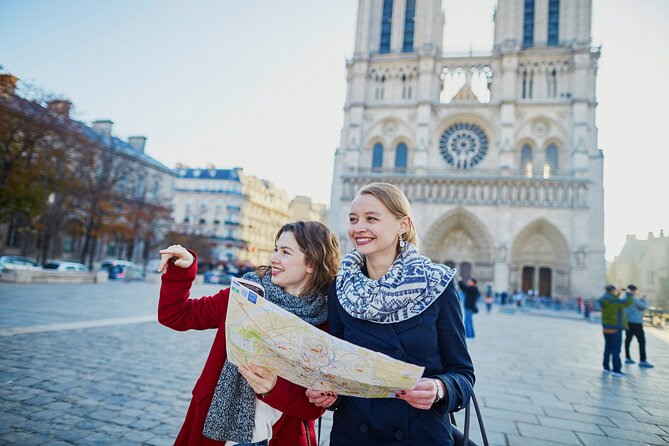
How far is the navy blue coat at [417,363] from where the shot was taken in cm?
157

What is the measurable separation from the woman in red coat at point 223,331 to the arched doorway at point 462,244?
27.4 m

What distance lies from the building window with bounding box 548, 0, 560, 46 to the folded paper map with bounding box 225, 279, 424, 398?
119 feet

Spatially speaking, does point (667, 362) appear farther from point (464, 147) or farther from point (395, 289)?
point (464, 147)

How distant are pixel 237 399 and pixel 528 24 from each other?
3728 cm

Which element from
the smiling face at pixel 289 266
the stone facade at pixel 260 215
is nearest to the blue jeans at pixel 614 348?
the smiling face at pixel 289 266

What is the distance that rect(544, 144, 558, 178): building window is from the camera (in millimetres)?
28492

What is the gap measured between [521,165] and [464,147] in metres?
4.54

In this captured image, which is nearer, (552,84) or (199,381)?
(199,381)

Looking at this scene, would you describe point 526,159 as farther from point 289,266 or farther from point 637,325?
point 289,266

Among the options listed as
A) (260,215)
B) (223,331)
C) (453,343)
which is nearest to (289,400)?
(223,331)

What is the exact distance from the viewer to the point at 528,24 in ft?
101

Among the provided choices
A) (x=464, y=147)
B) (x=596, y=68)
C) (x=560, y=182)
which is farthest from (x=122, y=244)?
(x=596, y=68)

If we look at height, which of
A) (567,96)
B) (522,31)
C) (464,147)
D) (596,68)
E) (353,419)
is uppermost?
(522,31)

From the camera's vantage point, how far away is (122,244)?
3312cm
